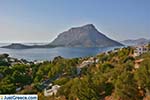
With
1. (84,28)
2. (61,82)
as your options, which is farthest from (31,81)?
→ (84,28)

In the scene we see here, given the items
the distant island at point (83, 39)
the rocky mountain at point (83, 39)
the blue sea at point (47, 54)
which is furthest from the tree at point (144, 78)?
the rocky mountain at point (83, 39)

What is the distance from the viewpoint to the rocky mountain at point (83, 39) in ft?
353

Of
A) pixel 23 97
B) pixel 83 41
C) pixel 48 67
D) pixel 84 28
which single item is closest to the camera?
pixel 23 97

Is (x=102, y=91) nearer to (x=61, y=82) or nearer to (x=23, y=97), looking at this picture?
(x=23, y=97)

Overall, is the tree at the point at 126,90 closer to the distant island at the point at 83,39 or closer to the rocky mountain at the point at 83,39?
the distant island at the point at 83,39

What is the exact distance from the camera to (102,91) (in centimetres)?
943

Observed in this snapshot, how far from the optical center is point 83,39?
4377 inches

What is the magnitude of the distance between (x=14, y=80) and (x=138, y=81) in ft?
27.7

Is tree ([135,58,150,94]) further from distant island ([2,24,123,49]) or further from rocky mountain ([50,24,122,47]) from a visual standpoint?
rocky mountain ([50,24,122,47])

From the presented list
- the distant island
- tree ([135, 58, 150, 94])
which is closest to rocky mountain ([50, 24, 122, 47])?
the distant island

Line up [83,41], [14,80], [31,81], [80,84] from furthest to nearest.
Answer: [83,41] → [31,81] → [14,80] → [80,84]

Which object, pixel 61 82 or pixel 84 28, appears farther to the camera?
pixel 84 28

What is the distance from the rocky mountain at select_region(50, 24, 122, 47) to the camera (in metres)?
108

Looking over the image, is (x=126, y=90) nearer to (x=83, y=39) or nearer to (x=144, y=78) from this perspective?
(x=144, y=78)
